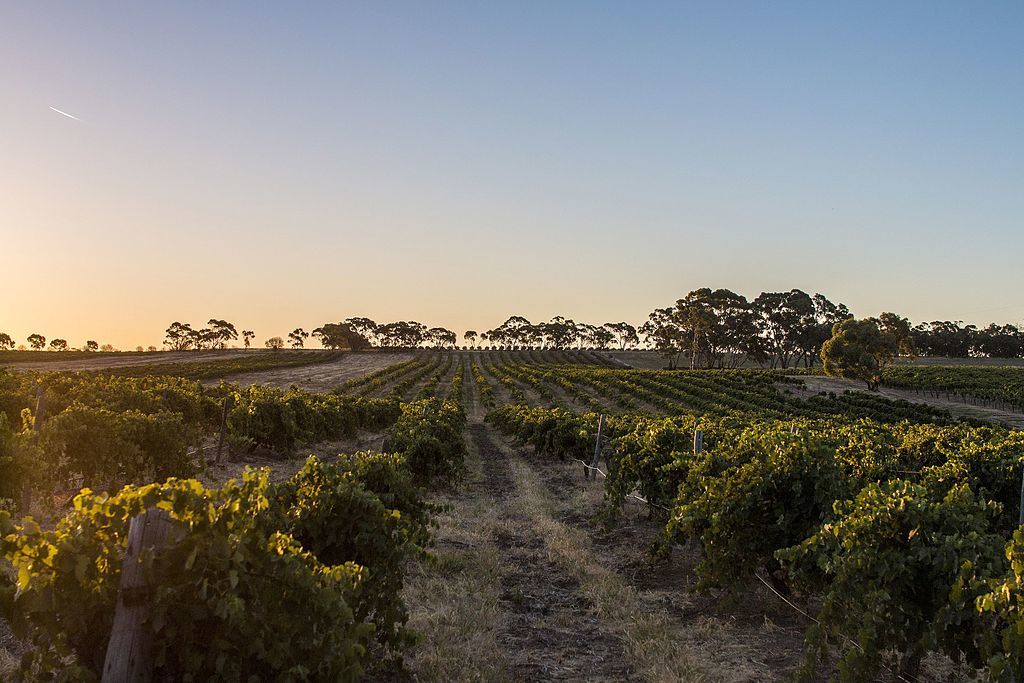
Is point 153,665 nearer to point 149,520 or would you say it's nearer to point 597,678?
point 149,520

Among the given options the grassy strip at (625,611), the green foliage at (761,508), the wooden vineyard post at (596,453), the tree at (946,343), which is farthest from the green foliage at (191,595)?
the tree at (946,343)

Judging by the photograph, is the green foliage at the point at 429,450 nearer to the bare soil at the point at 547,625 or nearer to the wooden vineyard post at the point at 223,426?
the wooden vineyard post at the point at 223,426

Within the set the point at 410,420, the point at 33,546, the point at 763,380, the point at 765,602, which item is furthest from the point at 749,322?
the point at 33,546

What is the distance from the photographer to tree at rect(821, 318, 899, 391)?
68.2 meters

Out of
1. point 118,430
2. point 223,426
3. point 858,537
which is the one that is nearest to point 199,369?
point 223,426

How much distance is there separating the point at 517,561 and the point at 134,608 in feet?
21.8

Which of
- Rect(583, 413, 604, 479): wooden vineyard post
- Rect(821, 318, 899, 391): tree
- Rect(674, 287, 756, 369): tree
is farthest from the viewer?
Rect(674, 287, 756, 369): tree

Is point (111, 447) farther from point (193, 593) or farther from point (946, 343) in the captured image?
point (946, 343)

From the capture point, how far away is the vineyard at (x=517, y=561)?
3.84 metres

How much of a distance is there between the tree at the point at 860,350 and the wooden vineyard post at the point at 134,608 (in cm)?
7456

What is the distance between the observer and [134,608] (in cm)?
368

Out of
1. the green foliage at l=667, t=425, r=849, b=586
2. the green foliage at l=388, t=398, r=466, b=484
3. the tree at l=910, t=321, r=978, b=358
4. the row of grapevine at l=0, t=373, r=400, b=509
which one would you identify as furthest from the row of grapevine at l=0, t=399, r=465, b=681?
the tree at l=910, t=321, r=978, b=358

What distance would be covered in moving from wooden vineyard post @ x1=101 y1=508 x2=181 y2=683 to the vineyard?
0.11ft

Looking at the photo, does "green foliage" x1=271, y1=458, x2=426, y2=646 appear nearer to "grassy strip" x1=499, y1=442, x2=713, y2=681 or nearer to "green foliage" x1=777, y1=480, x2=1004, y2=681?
"grassy strip" x1=499, y1=442, x2=713, y2=681
